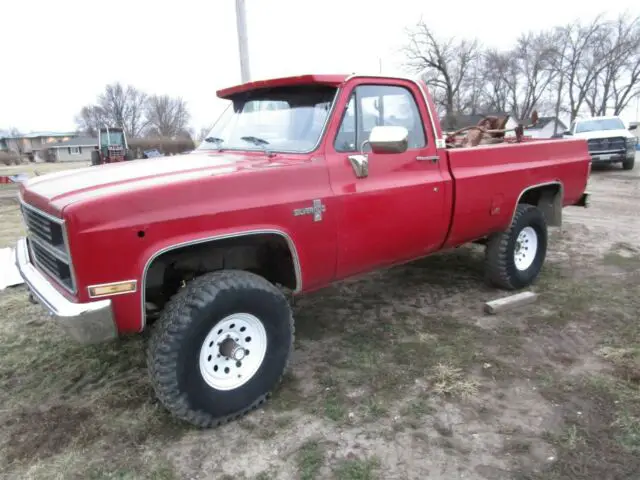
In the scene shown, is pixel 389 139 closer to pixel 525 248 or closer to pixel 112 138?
pixel 525 248

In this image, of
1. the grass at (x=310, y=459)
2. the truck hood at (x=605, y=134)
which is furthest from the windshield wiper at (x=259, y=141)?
the truck hood at (x=605, y=134)

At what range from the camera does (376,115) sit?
3.77 metres

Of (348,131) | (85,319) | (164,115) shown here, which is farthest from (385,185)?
(164,115)

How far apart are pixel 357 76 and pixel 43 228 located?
228 cm

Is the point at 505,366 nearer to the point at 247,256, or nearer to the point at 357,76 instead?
the point at 247,256

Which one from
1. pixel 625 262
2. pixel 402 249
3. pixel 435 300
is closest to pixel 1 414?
pixel 402 249

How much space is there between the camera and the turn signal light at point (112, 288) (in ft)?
8.16

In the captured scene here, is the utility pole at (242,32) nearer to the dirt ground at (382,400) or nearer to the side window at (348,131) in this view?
the dirt ground at (382,400)

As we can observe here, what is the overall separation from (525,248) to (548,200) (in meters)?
0.69

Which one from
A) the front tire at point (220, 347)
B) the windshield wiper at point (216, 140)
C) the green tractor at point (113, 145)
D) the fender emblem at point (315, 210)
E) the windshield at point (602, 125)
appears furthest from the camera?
the green tractor at point (113, 145)

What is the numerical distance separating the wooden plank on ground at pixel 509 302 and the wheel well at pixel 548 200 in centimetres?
115

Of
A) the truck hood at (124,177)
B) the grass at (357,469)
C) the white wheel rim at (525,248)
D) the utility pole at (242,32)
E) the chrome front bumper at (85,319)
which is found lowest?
the grass at (357,469)

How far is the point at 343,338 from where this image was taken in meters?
4.17

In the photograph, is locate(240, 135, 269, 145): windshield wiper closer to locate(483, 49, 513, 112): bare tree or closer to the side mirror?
the side mirror
